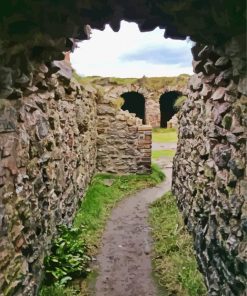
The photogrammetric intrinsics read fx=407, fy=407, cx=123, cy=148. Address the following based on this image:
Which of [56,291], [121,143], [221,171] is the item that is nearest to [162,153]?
[121,143]

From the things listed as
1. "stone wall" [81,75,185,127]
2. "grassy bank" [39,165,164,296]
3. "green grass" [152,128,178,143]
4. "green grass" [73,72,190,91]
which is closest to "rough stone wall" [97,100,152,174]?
"grassy bank" [39,165,164,296]

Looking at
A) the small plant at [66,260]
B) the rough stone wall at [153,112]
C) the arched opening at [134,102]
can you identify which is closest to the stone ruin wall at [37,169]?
the small plant at [66,260]

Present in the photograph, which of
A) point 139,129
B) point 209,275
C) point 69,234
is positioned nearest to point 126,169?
point 139,129

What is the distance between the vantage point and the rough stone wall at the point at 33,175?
11.5 ft

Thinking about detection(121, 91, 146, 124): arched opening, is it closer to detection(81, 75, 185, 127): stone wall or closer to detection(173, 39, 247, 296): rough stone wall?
detection(81, 75, 185, 127): stone wall

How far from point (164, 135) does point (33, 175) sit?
1481 cm

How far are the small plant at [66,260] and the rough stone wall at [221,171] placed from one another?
1.54m

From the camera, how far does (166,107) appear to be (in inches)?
899

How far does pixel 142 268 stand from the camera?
5547mm

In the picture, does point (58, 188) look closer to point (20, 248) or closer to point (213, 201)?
point (20, 248)

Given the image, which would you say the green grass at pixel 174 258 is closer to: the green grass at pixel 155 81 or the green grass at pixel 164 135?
the green grass at pixel 164 135

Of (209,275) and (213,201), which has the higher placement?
(213,201)

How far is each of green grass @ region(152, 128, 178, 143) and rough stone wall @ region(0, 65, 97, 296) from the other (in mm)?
Result: 10812

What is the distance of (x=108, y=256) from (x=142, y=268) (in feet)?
2.10
